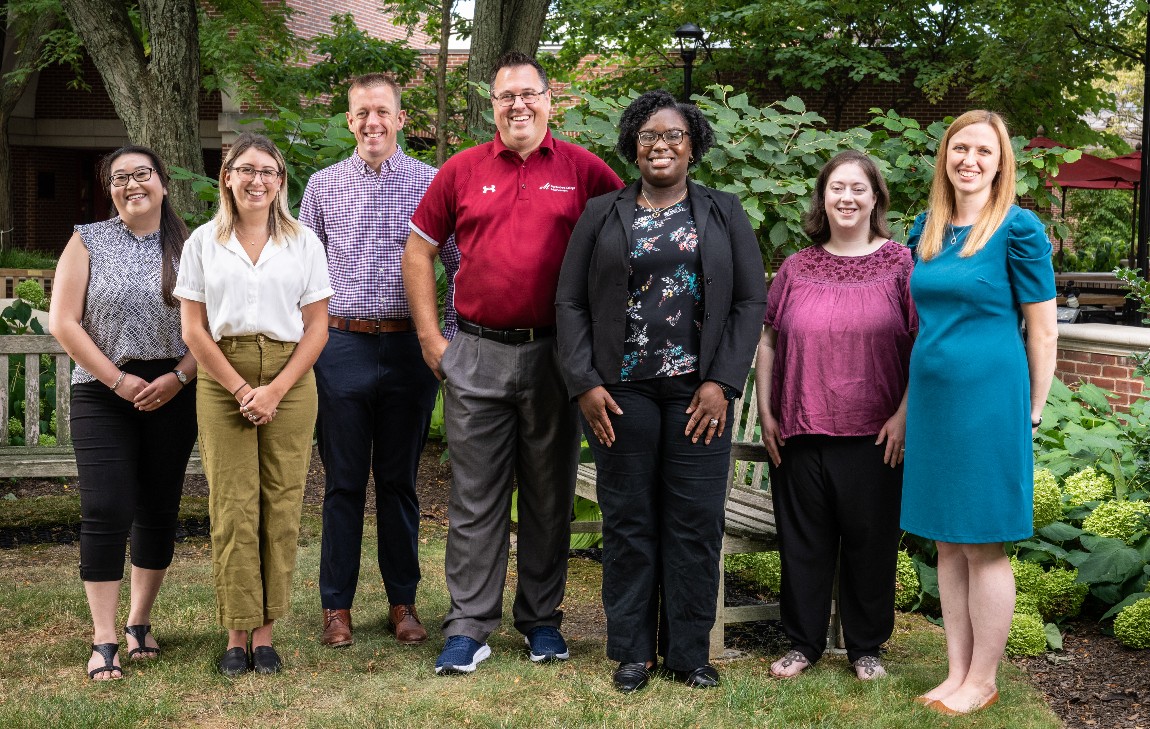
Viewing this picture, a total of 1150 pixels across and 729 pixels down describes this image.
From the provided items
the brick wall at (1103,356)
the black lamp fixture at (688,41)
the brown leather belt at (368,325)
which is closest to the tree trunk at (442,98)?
the black lamp fixture at (688,41)

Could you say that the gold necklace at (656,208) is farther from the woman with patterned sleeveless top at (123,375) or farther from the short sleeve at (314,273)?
the woman with patterned sleeveless top at (123,375)

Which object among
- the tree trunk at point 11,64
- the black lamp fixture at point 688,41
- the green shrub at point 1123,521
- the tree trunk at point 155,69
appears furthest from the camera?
the tree trunk at point 11,64

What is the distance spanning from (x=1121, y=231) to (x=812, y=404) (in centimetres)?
3164

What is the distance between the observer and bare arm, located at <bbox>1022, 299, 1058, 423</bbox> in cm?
351

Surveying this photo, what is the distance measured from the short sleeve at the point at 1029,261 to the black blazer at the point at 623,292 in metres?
0.79

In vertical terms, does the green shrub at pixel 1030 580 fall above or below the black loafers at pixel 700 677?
above

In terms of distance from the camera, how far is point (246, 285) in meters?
3.77

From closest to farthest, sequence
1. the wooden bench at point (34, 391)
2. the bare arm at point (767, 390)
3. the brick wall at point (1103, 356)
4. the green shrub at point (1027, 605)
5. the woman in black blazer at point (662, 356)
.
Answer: the woman in black blazer at point (662, 356), the bare arm at point (767, 390), the green shrub at point (1027, 605), the wooden bench at point (34, 391), the brick wall at point (1103, 356)

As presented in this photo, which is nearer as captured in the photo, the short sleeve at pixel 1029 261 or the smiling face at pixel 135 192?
the short sleeve at pixel 1029 261

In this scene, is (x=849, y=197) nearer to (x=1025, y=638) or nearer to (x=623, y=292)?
(x=623, y=292)

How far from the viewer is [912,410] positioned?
3.70 m

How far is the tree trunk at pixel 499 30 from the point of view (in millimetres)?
8527

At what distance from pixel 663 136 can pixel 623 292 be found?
0.54 meters

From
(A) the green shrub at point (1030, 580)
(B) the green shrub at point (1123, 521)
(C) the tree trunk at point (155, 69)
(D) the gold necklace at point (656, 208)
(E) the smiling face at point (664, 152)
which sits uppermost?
(C) the tree trunk at point (155, 69)
